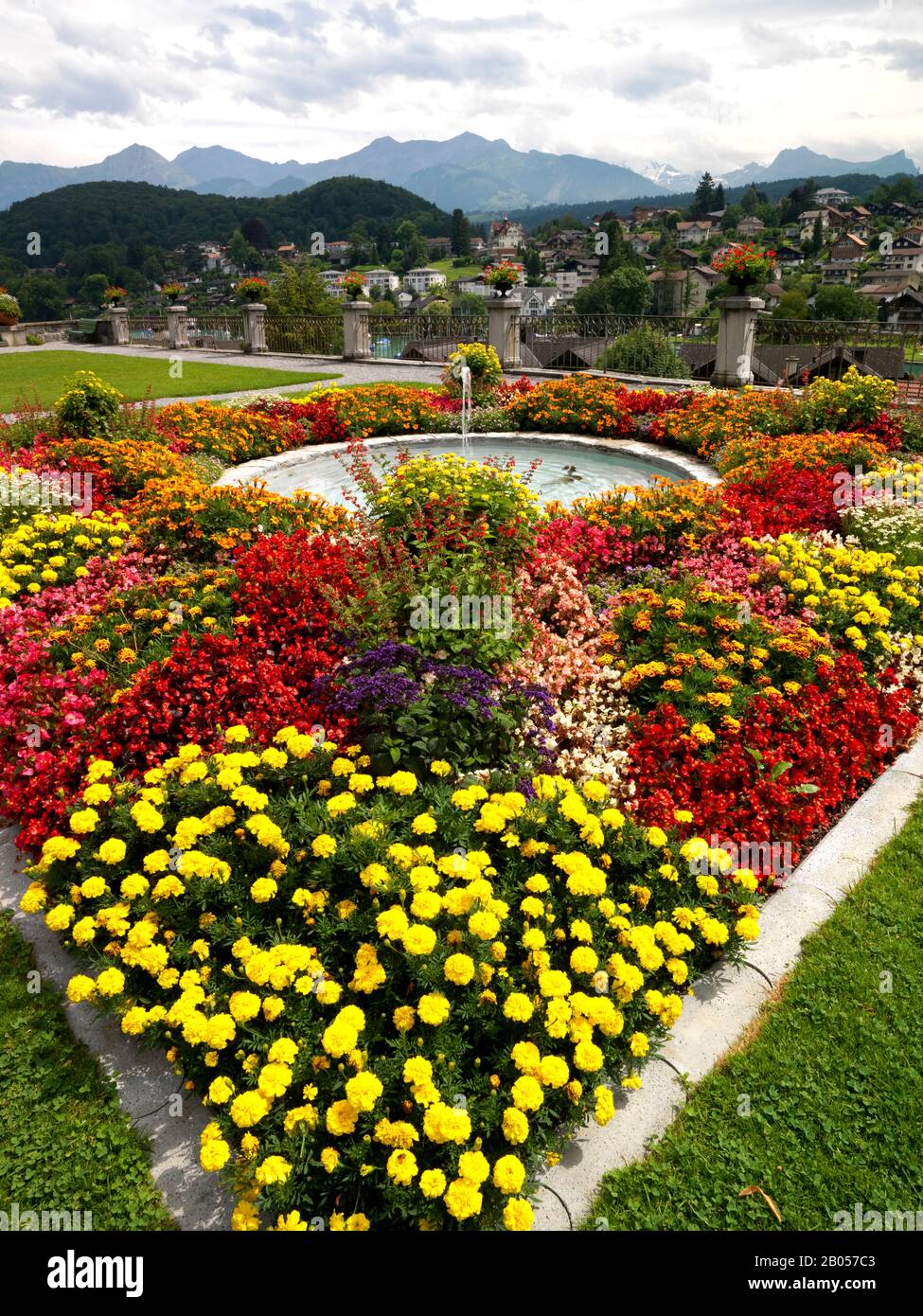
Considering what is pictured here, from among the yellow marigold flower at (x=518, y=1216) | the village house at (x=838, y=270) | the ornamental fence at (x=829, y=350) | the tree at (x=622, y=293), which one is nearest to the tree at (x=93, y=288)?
the tree at (x=622, y=293)

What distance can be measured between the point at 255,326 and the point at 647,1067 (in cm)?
2706

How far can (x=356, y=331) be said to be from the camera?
22.8 metres

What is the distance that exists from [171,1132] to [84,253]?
105 metres

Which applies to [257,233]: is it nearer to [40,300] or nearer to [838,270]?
[40,300]

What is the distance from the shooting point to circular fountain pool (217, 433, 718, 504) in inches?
400

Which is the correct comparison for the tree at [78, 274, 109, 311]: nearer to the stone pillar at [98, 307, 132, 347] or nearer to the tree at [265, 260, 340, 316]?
the tree at [265, 260, 340, 316]

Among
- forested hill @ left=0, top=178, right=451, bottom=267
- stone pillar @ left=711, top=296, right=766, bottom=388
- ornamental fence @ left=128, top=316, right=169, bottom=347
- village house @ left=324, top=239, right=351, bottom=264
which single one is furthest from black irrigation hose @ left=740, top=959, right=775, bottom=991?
village house @ left=324, top=239, right=351, bottom=264

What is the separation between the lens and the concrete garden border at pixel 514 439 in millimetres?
9938

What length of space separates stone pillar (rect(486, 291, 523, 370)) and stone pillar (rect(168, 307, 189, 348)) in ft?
44.2

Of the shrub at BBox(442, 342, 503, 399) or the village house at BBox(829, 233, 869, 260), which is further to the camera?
the village house at BBox(829, 233, 869, 260)
